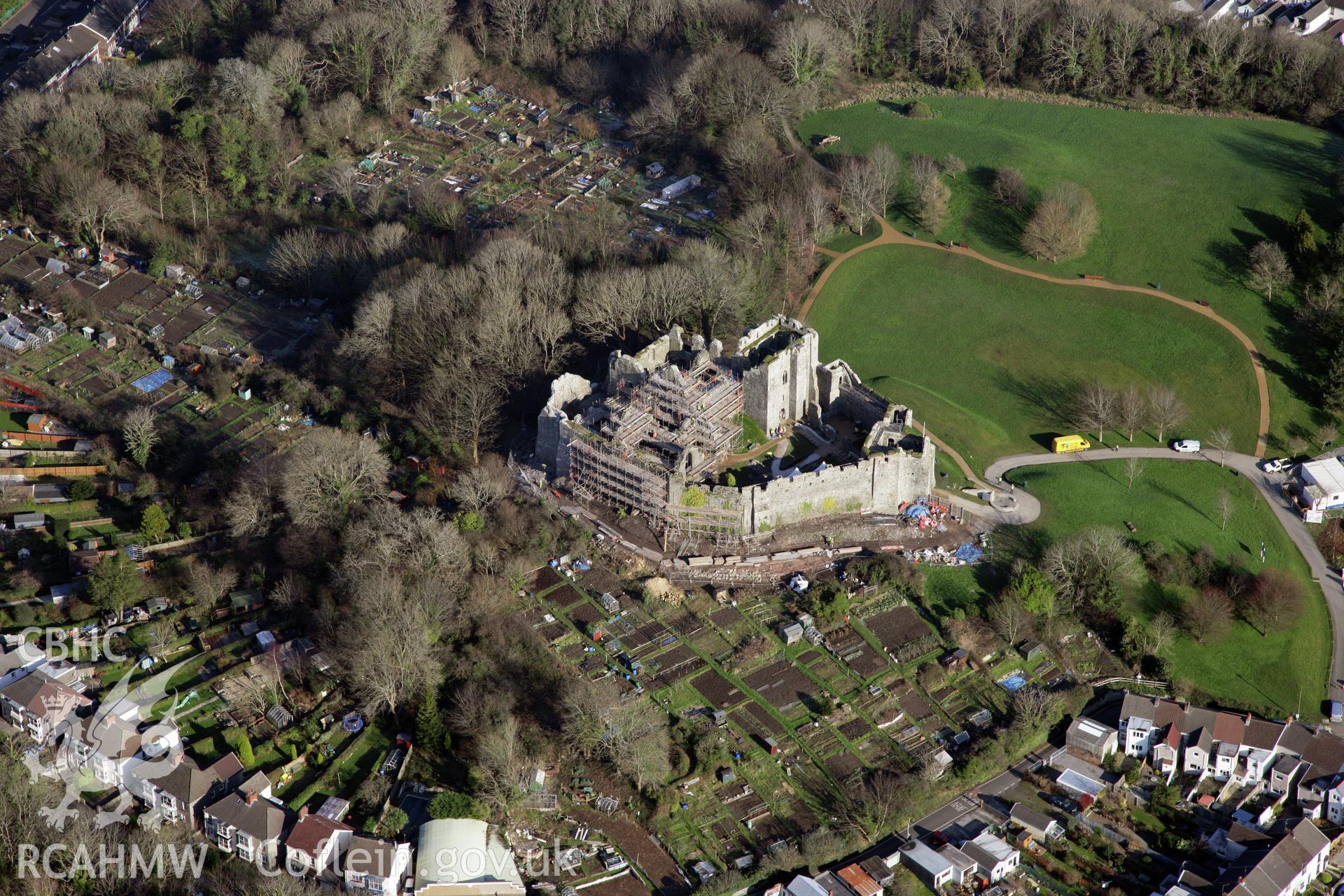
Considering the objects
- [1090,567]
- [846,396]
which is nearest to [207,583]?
[846,396]

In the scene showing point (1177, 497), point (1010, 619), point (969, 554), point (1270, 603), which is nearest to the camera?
point (1010, 619)

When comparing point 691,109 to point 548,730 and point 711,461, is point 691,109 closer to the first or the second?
point 711,461

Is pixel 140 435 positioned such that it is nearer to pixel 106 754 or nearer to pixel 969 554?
pixel 106 754

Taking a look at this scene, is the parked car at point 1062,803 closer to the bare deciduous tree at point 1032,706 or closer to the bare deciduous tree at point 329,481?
the bare deciduous tree at point 1032,706

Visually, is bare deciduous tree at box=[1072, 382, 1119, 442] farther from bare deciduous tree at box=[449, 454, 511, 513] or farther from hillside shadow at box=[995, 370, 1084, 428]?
bare deciduous tree at box=[449, 454, 511, 513]

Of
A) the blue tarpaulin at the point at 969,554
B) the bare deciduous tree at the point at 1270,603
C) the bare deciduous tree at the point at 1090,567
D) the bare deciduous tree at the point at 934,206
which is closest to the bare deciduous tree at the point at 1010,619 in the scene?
the bare deciduous tree at the point at 1090,567

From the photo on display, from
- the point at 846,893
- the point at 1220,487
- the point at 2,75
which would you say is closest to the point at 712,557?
the point at 846,893
